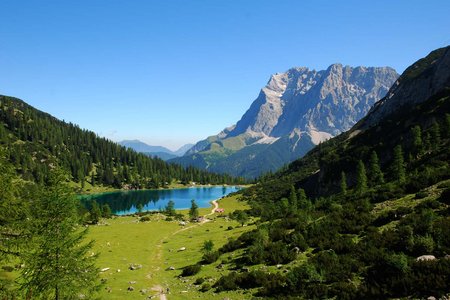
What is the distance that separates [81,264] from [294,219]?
29948mm

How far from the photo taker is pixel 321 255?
2952cm

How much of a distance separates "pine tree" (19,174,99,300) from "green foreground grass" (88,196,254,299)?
588 cm

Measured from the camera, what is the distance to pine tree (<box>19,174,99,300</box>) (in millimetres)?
23828

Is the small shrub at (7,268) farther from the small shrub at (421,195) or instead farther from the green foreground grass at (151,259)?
the small shrub at (421,195)

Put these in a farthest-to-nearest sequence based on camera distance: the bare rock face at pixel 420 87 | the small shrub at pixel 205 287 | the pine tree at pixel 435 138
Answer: the bare rock face at pixel 420 87 → the pine tree at pixel 435 138 → the small shrub at pixel 205 287

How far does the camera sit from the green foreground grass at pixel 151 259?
33.2 meters

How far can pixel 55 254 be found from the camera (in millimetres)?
25078

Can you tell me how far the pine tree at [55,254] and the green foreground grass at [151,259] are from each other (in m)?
5.88

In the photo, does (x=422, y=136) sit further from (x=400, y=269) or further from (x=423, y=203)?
(x=400, y=269)

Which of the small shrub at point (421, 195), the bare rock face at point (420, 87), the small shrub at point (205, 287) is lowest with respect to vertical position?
the small shrub at point (205, 287)

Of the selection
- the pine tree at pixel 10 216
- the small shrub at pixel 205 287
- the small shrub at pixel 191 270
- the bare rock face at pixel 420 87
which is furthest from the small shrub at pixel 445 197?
the bare rock face at pixel 420 87

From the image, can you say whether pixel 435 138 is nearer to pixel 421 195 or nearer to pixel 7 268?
pixel 421 195

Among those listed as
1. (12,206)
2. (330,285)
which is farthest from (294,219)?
(12,206)

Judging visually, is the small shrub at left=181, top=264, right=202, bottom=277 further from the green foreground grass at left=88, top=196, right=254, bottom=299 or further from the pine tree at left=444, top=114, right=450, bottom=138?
the pine tree at left=444, top=114, right=450, bottom=138
